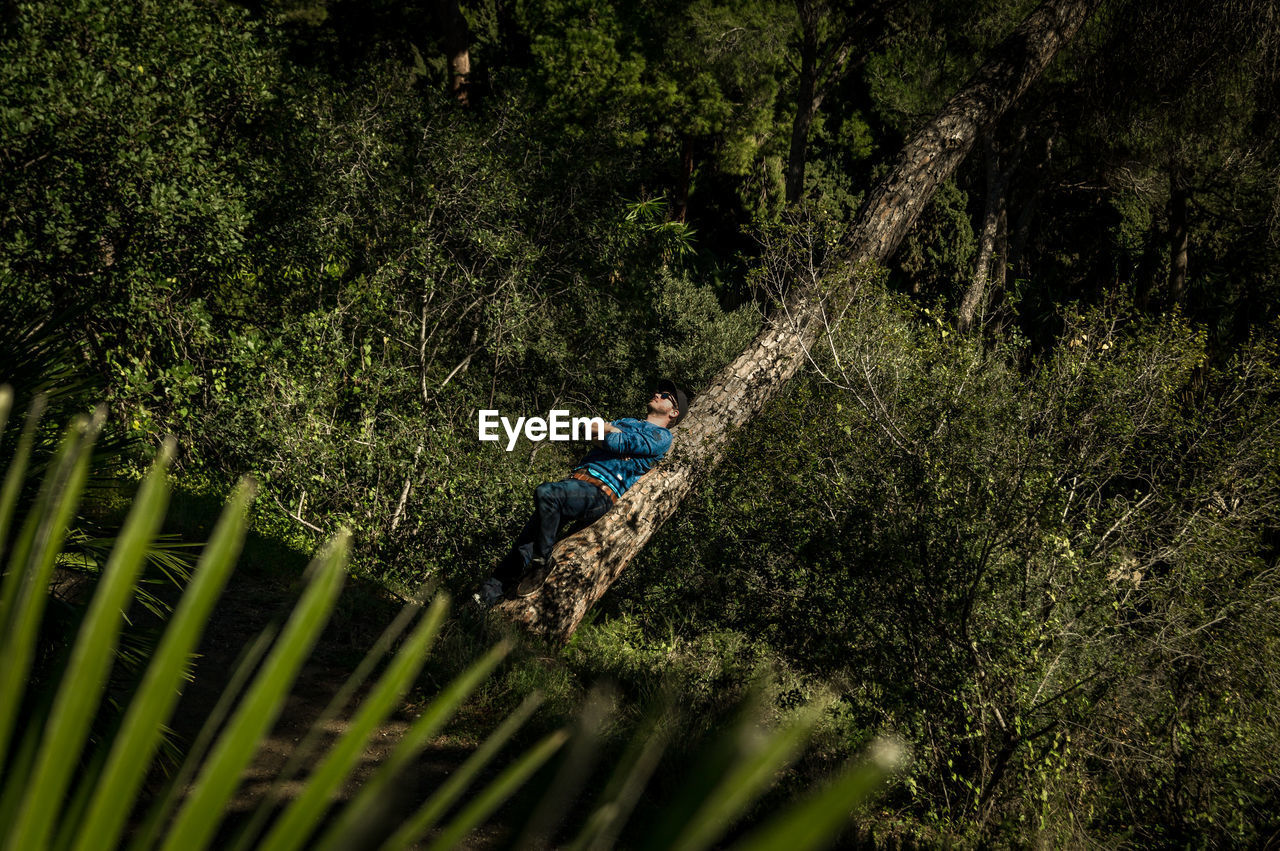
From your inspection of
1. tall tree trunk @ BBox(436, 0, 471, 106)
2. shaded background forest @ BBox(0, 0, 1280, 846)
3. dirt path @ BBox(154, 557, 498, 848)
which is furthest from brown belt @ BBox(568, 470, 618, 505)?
tall tree trunk @ BBox(436, 0, 471, 106)

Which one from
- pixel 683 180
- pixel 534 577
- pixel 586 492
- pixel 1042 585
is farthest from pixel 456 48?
pixel 1042 585

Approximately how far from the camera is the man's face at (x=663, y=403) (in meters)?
5.91

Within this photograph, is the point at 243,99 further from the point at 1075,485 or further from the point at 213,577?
the point at 213,577

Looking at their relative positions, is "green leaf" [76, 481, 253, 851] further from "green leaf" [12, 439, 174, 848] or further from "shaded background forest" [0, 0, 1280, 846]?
"shaded background forest" [0, 0, 1280, 846]

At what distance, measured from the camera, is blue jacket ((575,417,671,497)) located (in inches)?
220

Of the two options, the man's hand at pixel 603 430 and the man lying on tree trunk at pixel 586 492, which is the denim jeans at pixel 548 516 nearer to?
the man lying on tree trunk at pixel 586 492

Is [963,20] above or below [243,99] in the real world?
above

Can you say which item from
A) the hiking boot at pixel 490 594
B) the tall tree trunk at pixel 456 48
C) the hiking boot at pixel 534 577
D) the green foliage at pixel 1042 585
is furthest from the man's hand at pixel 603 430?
the tall tree trunk at pixel 456 48

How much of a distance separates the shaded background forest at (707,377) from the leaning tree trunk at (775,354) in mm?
→ 270

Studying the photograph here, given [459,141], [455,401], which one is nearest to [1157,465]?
[455,401]

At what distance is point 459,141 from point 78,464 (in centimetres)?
909

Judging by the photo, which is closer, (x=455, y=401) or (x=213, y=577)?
(x=213, y=577)

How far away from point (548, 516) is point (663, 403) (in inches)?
47.8

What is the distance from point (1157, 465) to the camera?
4414mm
